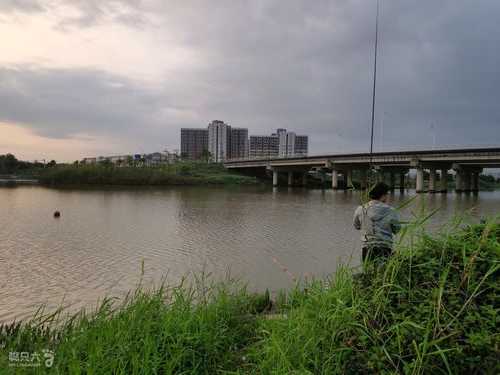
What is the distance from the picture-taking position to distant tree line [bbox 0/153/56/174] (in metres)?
88.7

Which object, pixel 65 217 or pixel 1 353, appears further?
pixel 65 217

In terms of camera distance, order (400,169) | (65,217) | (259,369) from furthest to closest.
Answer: (400,169)
(65,217)
(259,369)

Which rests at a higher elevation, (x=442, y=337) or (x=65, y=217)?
(x=442, y=337)

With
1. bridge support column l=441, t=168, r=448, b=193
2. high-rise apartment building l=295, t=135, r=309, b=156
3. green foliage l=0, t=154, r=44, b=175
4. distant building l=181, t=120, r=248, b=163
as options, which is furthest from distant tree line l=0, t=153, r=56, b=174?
high-rise apartment building l=295, t=135, r=309, b=156

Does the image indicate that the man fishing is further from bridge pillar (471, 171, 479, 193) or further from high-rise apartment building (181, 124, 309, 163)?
high-rise apartment building (181, 124, 309, 163)

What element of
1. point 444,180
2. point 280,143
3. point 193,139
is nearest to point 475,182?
point 444,180

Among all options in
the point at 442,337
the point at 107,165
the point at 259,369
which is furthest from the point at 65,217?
the point at 107,165

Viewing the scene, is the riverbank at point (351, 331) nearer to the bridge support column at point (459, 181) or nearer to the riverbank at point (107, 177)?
the bridge support column at point (459, 181)

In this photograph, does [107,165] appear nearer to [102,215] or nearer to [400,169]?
[102,215]

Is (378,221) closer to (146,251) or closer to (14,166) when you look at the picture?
(146,251)

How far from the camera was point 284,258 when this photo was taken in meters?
12.0

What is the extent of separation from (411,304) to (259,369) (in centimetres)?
150

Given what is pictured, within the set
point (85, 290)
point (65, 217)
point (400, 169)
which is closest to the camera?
point (85, 290)

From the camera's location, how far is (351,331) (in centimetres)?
292
